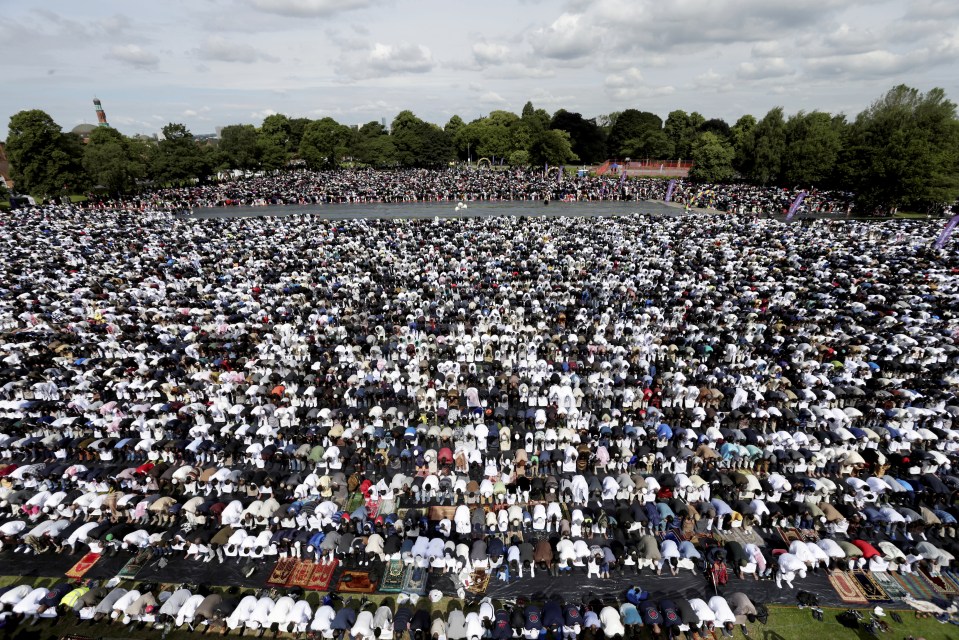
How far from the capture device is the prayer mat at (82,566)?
12399 millimetres

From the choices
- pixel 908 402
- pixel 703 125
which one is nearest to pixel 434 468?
pixel 908 402

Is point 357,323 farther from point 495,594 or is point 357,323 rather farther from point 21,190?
point 21,190

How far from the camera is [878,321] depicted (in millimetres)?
24625

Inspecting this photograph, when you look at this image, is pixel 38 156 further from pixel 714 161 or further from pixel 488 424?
pixel 714 161

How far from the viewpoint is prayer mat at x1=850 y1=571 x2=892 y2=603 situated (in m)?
11.5

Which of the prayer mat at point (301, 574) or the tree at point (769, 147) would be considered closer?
the prayer mat at point (301, 574)

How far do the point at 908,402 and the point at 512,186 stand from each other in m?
64.9

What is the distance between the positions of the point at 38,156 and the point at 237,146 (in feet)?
108

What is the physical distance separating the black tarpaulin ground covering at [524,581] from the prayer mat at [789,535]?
39.7 inches

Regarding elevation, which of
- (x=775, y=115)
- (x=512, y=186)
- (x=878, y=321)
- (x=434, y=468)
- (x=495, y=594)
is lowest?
(x=495, y=594)

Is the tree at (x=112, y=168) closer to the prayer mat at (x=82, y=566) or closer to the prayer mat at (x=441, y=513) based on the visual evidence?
the prayer mat at (x=82, y=566)

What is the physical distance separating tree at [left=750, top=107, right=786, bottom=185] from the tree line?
18 cm

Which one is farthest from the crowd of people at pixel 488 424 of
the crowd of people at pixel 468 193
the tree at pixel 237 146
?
the tree at pixel 237 146

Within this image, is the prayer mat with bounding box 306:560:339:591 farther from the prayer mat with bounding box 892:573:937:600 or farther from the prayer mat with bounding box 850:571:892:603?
the prayer mat with bounding box 892:573:937:600
